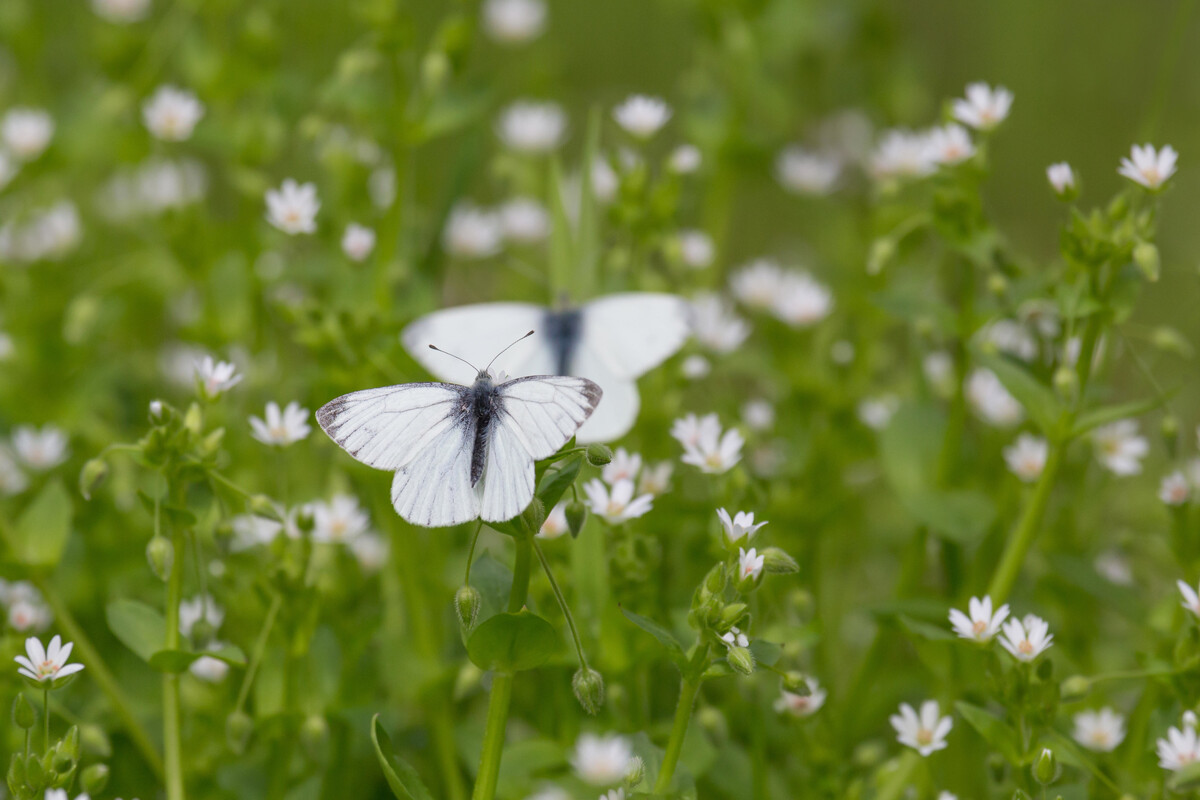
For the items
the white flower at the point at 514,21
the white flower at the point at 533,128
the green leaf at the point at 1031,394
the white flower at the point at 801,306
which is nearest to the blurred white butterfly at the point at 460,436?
the green leaf at the point at 1031,394

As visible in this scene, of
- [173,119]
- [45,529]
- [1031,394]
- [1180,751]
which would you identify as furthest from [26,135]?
[1180,751]

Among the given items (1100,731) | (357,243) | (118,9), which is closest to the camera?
(1100,731)

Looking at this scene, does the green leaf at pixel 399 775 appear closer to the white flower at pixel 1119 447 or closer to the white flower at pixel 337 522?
the white flower at pixel 337 522

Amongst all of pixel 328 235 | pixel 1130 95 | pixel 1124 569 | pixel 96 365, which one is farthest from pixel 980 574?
pixel 1130 95

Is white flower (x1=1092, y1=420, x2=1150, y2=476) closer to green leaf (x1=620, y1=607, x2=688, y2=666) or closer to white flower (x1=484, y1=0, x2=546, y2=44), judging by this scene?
green leaf (x1=620, y1=607, x2=688, y2=666)

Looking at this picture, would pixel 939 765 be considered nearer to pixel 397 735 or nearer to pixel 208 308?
pixel 397 735

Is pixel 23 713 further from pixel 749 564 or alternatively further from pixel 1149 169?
pixel 1149 169
